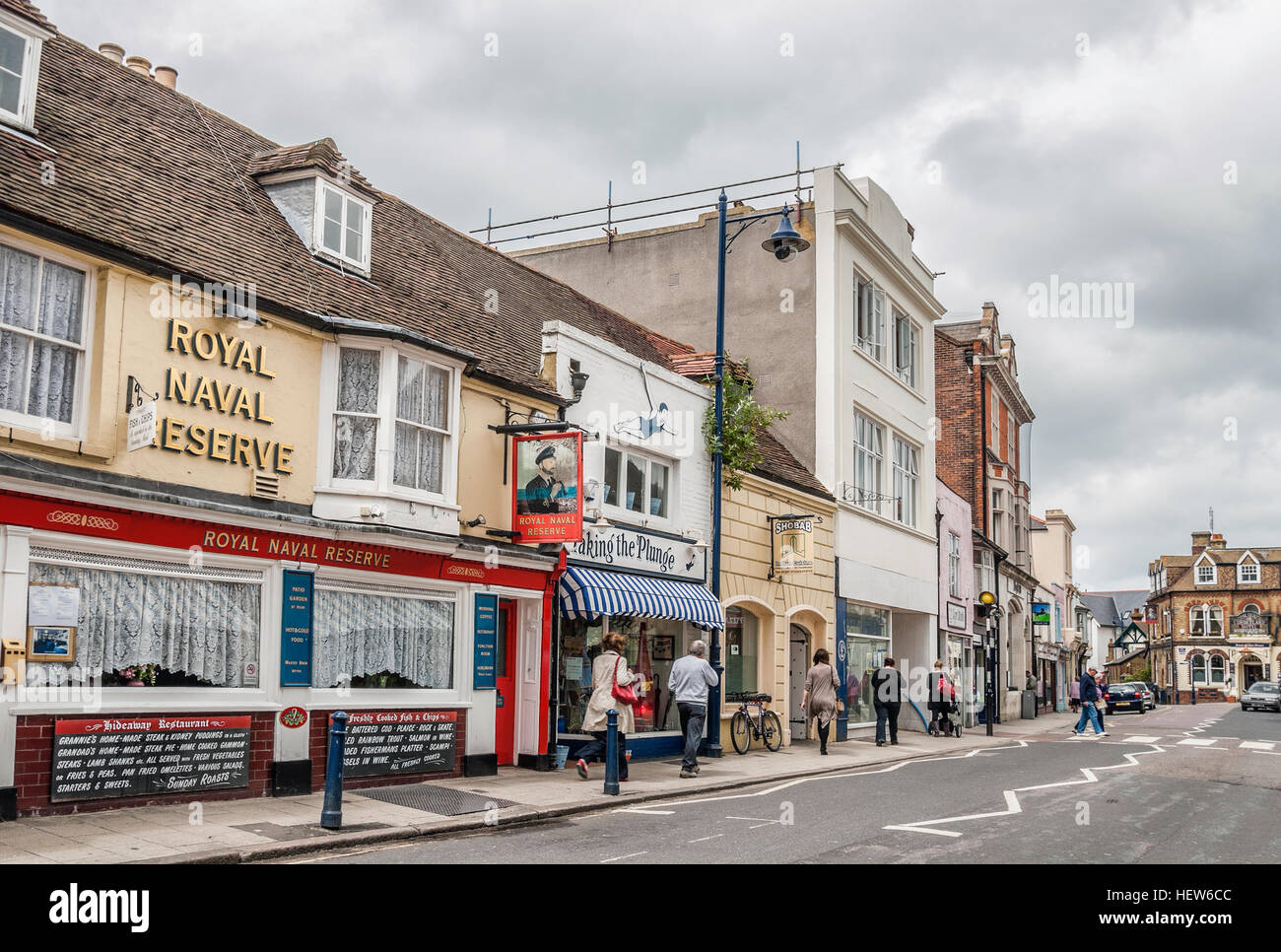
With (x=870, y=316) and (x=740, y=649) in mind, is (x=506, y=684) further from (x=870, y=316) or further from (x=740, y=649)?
(x=870, y=316)

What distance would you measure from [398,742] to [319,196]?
6.88 meters

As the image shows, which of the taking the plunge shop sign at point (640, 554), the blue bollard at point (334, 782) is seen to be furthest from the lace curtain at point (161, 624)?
the taking the plunge shop sign at point (640, 554)

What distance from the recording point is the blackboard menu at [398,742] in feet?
43.3

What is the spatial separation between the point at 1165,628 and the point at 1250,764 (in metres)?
83.4

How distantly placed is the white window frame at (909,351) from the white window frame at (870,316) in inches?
50.7

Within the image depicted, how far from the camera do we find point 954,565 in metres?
35.2

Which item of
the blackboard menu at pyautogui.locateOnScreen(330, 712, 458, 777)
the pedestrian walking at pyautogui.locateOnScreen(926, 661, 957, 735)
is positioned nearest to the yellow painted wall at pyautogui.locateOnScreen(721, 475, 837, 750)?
the pedestrian walking at pyautogui.locateOnScreen(926, 661, 957, 735)

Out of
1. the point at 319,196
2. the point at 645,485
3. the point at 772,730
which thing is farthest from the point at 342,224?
the point at 772,730

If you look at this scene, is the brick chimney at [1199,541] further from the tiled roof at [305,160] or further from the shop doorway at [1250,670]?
the tiled roof at [305,160]

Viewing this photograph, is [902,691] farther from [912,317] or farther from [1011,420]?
[1011,420]

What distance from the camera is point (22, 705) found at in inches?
397

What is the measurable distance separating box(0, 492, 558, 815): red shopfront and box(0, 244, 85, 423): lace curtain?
1017 millimetres

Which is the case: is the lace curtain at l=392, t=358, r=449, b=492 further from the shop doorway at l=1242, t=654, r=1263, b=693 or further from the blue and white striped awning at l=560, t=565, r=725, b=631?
the shop doorway at l=1242, t=654, r=1263, b=693
